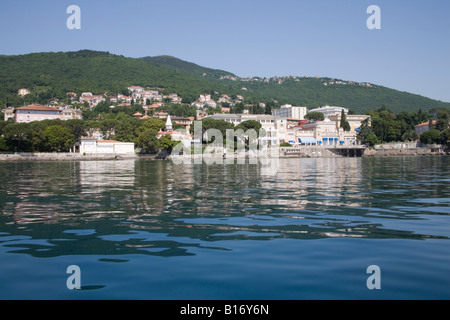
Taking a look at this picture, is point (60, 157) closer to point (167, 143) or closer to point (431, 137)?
point (167, 143)

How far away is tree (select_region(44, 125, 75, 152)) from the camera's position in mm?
72000

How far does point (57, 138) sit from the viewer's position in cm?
7200

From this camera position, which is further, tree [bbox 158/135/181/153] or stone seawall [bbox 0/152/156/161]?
tree [bbox 158/135/181/153]

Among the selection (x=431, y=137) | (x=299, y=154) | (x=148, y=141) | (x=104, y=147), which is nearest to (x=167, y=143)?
(x=148, y=141)

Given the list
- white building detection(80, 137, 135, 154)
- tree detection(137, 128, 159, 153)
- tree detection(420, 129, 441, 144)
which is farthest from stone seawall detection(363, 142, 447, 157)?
white building detection(80, 137, 135, 154)

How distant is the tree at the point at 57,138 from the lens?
72000 mm

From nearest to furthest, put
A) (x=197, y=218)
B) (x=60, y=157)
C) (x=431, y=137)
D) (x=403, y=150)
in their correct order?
(x=197, y=218) → (x=60, y=157) → (x=403, y=150) → (x=431, y=137)

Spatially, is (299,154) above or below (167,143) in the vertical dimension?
below

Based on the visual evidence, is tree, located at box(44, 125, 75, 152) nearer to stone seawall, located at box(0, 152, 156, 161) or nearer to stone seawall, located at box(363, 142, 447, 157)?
stone seawall, located at box(0, 152, 156, 161)

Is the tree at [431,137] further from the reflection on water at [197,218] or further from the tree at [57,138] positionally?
the reflection on water at [197,218]

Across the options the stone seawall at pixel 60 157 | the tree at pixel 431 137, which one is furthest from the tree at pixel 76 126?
the tree at pixel 431 137

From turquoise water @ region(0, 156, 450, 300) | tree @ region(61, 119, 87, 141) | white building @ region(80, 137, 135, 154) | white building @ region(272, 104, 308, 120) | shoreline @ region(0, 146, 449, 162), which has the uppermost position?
white building @ region(272, 104, 308, 120)
